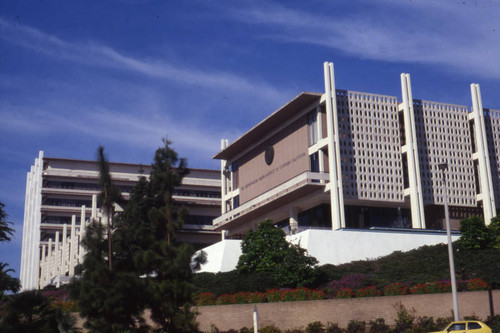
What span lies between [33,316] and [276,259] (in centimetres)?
1882

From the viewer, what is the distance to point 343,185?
4994 centimetres

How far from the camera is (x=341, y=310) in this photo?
3069 centimetres

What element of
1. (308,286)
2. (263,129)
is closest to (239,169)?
(263,129)

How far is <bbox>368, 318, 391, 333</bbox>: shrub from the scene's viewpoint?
29344 millimetres

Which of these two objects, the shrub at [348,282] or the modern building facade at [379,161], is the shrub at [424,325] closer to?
the shrub at [348,282]

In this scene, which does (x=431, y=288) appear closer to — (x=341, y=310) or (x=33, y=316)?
(x=341, y=310)

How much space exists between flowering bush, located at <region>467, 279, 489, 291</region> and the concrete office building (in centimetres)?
1400

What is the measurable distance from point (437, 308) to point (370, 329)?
331 cm

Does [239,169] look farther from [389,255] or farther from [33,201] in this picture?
[33,201]

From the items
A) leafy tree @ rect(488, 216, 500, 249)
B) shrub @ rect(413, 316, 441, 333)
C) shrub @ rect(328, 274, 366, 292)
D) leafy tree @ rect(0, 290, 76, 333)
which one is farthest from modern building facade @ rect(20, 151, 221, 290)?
leafy tree @ rect(0, 290, 76, 333)

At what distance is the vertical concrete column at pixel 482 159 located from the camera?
2066 inches

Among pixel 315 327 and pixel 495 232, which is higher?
pixel 495 232

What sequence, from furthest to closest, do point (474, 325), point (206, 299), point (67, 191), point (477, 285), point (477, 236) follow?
point (67, 191)
point (477, 236)
point (206, 299)
point (477, 285)
point (474, 325)

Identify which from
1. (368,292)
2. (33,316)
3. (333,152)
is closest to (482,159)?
(333,152)
